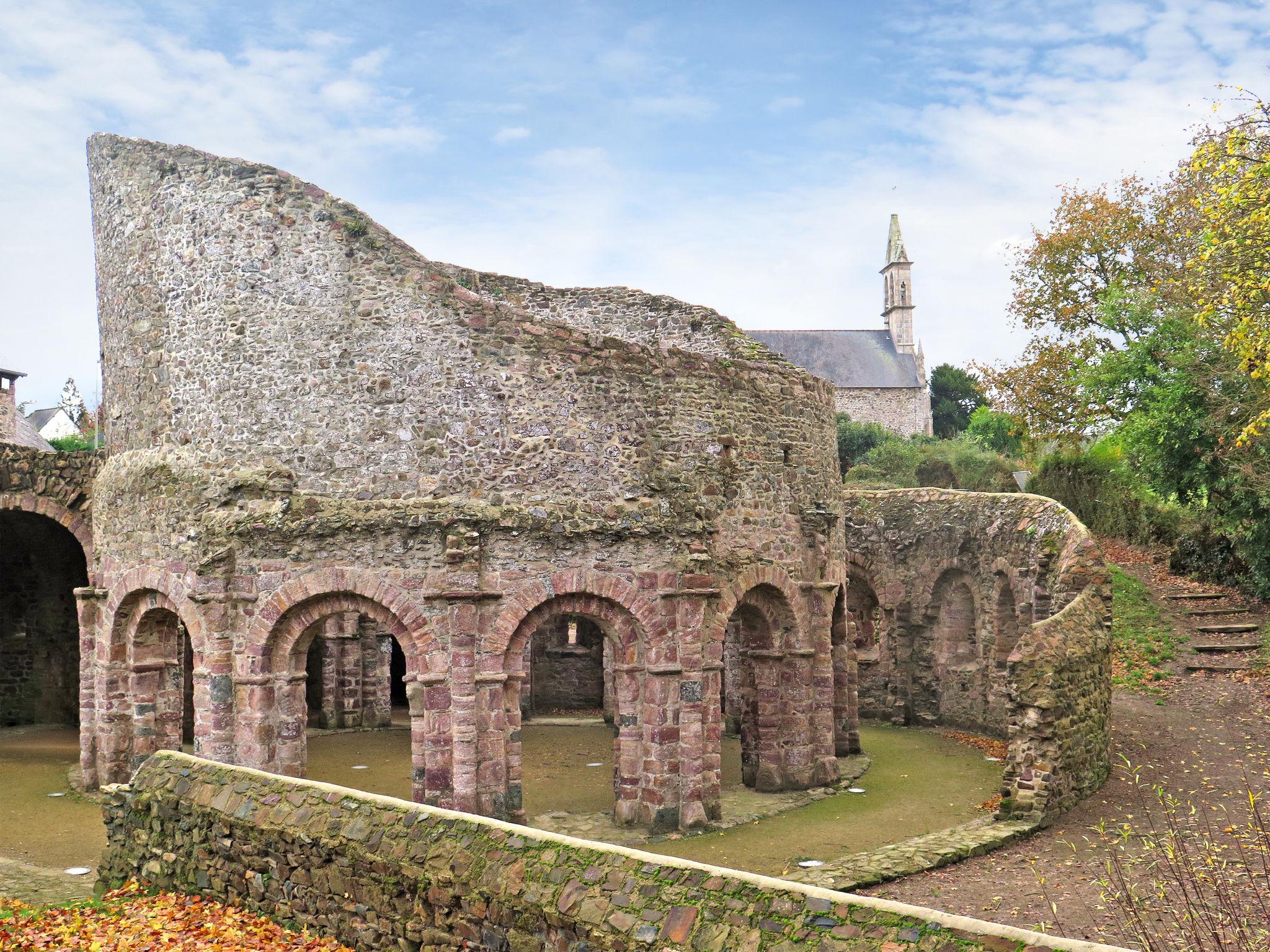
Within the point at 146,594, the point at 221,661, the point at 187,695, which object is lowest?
the point at 187,695

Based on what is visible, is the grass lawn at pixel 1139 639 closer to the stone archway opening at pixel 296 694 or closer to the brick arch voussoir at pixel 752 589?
the brick arch voussoir at pixel 752 589

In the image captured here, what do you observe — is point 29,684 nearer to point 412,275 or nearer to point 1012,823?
point 412,275

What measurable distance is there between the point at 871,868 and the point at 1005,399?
25.4 metres

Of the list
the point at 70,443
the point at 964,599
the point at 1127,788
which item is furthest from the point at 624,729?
the point at 70,443

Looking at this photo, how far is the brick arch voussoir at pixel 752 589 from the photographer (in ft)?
48.0

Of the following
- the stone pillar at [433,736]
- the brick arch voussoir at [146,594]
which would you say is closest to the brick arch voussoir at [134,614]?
the brick arch voussoir at [146,594]

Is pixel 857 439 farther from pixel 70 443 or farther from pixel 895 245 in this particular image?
pixel 70 443

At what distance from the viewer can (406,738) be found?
20562 mm

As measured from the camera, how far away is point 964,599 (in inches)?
847

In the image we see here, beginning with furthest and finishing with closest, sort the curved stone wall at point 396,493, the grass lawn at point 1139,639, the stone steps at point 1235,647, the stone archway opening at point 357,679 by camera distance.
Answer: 1. the stone archway opening at point 357,679
2. the stone steps at point 1235,647
3. the grass lawn at point 1139,639
4. the curved stone wall at point 396,493

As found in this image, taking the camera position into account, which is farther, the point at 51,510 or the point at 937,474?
the point at 937,474

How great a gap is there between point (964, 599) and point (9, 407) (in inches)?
1309

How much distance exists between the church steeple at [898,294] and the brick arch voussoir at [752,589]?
50.8 meters

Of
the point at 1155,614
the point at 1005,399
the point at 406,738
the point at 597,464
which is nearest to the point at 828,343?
the point at 1005,399
